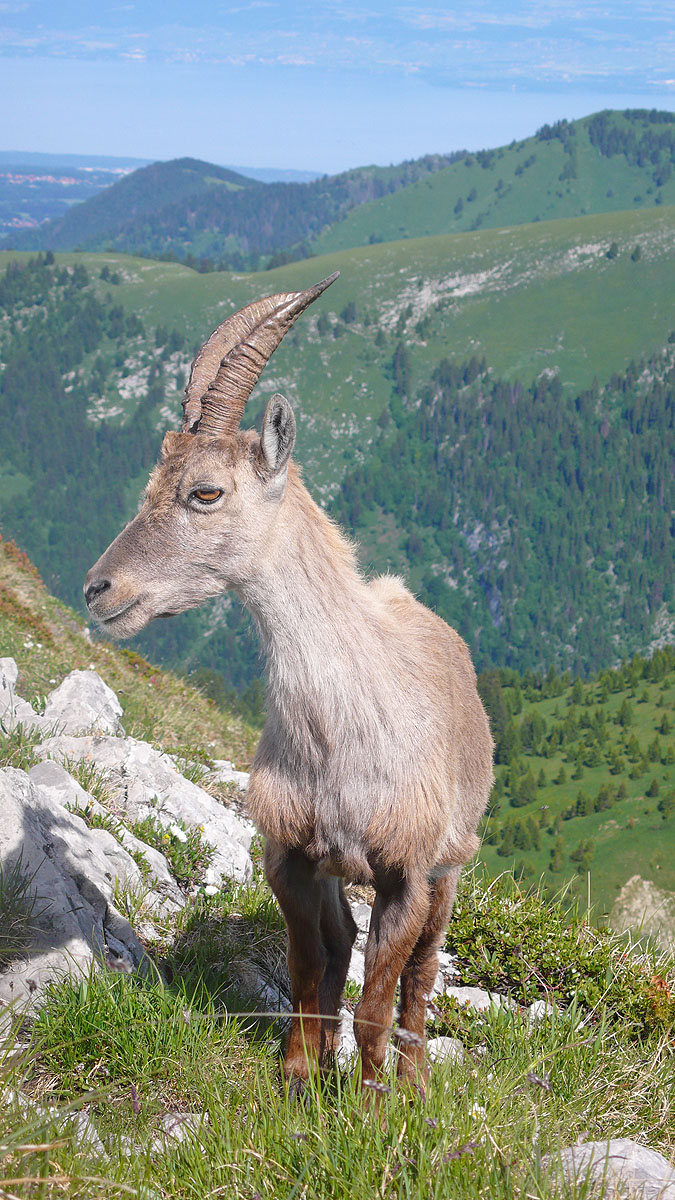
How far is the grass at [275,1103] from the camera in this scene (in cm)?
437

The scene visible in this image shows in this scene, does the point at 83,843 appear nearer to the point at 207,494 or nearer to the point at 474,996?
the point at 207,494

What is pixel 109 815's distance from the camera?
8.66 meters

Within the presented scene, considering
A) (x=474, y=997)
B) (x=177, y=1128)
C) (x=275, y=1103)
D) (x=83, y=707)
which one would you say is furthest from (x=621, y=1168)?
(x=83, y=707)

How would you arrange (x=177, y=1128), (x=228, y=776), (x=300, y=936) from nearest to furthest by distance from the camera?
(x=177, y=1128) → (x=300, y=936) → (x=228, y=776)

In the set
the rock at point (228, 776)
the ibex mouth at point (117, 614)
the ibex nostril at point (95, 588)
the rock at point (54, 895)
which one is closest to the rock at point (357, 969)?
the rock at point (54, 895)

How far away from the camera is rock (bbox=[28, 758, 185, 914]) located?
8.25 metres

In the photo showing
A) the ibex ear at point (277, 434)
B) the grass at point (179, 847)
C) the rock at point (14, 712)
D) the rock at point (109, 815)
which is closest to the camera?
the ibex ear at point (277, 434)

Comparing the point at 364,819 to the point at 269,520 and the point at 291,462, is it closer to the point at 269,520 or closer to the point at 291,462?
the point at 269,520

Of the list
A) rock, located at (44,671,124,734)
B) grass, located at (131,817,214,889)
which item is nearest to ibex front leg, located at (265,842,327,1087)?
grass, located at (131,817,214,889)

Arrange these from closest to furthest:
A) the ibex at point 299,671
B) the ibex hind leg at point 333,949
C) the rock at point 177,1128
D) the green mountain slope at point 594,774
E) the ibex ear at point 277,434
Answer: the rock at point 177,1128, the ibex ear at point 277,434, the ibex at point 299,671, the ibex hind leg at point 333,949, the green mountain slope at point 594,774

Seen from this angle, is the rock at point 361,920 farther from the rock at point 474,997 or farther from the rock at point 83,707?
the rock at point 83,707

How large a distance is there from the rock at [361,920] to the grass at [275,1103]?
4.18ft

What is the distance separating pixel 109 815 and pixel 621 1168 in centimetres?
535

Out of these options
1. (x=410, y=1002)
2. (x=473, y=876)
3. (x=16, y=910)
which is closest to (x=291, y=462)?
(x=16, y=910)
